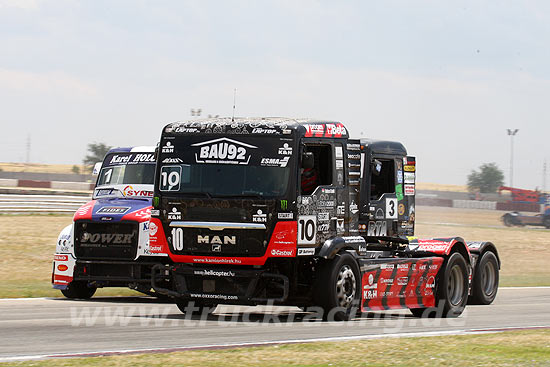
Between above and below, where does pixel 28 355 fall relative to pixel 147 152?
below

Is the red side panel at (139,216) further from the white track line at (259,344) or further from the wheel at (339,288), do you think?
the white track line at (259,344)

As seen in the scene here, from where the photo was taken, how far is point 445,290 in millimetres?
15078

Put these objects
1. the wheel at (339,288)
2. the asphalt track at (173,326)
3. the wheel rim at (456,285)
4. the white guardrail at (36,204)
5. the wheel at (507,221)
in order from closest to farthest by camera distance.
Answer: the asphalt track at (173,326), the wheel at (339,288), the wheel rim at (456,285), the white guardrail at (36,204), the wheel at (507,221)

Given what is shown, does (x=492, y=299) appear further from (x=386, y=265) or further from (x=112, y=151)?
(x=112, y=151)

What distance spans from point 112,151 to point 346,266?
623cm

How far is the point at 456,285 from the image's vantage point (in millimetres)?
15695

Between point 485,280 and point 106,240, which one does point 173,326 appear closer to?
point 106,240

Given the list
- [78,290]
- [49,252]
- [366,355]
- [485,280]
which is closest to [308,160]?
[366,355]

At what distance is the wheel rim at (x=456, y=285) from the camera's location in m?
15.5

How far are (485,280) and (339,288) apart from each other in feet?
17.8

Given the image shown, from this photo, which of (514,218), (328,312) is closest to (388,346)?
(328,312)

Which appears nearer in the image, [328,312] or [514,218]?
[328,312]

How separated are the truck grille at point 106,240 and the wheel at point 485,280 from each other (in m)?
6.16

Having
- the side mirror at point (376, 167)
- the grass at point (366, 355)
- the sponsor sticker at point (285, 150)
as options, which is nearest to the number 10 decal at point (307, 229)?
the sponsor sticker at point (285, 150)
